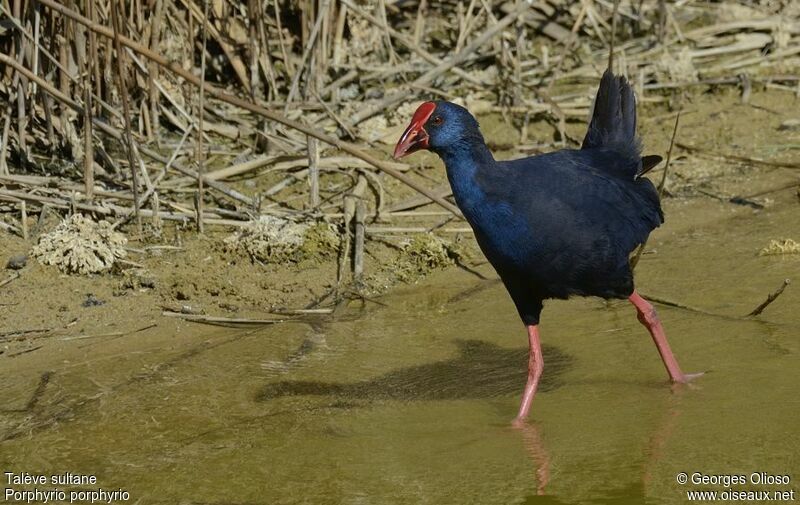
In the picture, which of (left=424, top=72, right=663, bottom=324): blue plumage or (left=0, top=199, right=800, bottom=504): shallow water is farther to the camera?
(left=424, top=72, right=663, bottom=324): blue plumage

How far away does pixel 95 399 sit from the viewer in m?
3.94

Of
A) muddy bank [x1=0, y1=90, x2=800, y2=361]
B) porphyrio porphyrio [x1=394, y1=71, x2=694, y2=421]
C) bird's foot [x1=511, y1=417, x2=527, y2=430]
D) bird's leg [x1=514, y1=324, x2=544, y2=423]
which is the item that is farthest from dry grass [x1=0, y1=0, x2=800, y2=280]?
bird's foot [x1=511, y1=417, x2=527, y2=430]

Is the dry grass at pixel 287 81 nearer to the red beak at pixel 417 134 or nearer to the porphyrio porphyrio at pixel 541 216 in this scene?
the red beak at pixel 417 134

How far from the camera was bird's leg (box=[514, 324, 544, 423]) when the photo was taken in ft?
12.3

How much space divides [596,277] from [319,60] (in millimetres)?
3159

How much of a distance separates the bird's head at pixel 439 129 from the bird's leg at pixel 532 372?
0.76 m

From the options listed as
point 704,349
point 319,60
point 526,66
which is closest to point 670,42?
point 526,66

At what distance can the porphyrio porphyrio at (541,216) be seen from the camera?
3492mm

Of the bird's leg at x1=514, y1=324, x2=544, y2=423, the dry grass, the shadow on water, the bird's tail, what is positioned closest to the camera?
the bird's leg at x1=514, y1=324, x2=544, y2=423

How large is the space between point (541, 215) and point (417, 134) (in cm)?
47

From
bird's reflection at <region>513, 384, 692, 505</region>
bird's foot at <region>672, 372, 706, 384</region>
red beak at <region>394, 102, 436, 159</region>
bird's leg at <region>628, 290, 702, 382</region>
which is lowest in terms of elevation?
bird's reflection at <region>513, 384, 692, 505</region>

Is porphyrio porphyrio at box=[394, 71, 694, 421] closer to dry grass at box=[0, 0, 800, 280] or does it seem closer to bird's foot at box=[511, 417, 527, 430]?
bird's foot at box=[511, 417, 527, 430]

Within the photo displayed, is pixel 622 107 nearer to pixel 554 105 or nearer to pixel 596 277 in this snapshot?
pixel 596 277

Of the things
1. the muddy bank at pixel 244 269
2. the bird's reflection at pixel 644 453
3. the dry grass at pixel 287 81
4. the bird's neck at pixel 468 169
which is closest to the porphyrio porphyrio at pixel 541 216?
the bird's neck at pixel 468 169
